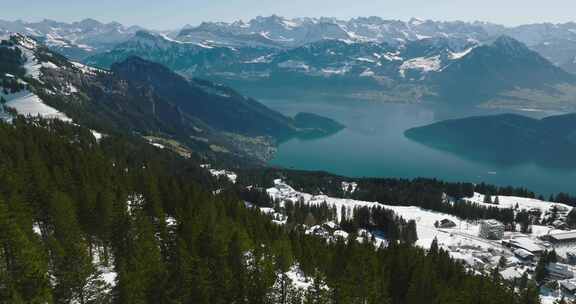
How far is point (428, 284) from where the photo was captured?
2613 inches

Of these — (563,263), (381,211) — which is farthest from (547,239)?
(381,211)

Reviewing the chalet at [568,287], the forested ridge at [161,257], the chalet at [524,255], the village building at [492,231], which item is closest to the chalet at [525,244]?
the chalet at [524,255]

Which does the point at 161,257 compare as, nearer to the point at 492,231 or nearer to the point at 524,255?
the point at 524,255

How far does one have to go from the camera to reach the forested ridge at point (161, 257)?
43.8 metres

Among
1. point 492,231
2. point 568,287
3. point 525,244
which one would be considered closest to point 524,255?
point 525,244

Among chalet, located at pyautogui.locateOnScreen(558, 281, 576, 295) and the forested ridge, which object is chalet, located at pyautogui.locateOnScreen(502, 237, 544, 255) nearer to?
chalet, located at pyautogui.locateOnScreen(558, 281, 576, 295)

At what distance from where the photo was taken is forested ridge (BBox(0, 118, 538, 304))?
4378cm

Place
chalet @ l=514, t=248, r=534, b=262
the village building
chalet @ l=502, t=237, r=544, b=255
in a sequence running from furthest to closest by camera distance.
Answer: the village building, chalet @ l=502, t=237, r=544, b=255, chalet @ l=514, t=248, r=534, b=262

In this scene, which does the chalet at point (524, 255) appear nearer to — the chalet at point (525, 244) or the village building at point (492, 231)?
the chalet at point (525, 244)

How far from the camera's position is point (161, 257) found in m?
58.6

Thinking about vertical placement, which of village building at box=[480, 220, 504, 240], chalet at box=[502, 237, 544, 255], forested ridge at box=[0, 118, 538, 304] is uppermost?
forested ridge at box=[0, 118, 538, 304]

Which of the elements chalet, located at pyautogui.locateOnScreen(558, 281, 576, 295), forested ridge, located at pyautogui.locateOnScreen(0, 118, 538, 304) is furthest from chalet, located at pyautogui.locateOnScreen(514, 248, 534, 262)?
forested ridge, located at pyautogui.locateOnScreen(0, 118, 538, 304)

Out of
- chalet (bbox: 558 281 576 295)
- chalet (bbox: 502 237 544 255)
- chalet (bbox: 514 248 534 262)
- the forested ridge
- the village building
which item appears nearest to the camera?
the forested ridge

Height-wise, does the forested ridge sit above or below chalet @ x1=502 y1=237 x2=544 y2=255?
above
